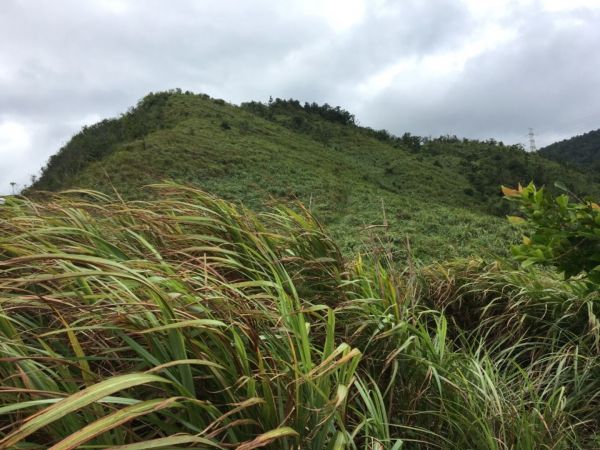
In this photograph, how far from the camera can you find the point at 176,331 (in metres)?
1.41

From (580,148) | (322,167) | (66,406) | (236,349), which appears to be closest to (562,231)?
(236,349)

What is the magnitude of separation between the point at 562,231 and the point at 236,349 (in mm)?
1502

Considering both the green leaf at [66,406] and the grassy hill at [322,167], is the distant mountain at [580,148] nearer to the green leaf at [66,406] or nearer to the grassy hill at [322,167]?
the grassy hill at [322,167]

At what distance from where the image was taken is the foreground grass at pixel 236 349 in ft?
4.24

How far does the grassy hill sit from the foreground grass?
2.55ft

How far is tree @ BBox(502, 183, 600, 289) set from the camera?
2.03 metres

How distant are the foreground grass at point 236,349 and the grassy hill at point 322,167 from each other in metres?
0.78

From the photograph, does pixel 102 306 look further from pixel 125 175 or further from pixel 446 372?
pixel 125 175

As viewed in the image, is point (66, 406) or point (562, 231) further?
point (562, 231)

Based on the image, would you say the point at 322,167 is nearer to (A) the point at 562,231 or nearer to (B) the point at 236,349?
(A) the point at 562,231

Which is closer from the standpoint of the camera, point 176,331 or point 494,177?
point 176,331

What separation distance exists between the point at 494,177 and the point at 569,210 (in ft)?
118

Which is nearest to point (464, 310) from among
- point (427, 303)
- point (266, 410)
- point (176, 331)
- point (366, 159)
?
point (427, 303)

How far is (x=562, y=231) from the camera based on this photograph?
2.09m
